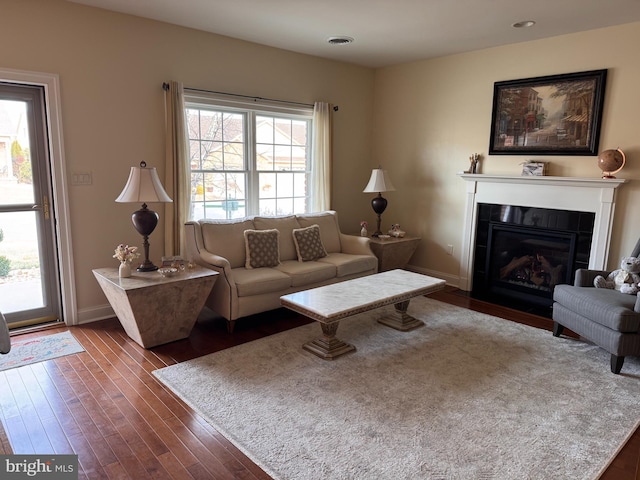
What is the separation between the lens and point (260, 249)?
164 inches

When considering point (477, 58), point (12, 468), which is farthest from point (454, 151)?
point (12, 468)

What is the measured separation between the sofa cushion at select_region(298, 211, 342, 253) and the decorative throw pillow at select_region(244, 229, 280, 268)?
66 cm

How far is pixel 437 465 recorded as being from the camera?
209 cm

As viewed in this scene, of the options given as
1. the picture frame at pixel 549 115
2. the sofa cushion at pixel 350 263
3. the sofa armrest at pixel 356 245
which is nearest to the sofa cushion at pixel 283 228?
the sofa cushion at pixel 350 263

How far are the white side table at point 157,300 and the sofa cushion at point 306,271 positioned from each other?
79 centimetres

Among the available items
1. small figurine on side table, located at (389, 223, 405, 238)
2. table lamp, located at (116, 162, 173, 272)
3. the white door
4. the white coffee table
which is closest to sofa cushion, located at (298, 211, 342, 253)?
small figurine on side table, located at (389, 223, 405, 238)

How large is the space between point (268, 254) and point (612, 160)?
3.23m

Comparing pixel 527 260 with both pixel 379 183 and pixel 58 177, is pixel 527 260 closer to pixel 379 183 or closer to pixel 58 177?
pixel 379 183

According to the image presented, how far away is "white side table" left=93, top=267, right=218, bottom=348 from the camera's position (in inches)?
125

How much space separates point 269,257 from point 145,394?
180 centimetres

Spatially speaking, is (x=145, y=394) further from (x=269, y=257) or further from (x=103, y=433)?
(x=269, y=257)

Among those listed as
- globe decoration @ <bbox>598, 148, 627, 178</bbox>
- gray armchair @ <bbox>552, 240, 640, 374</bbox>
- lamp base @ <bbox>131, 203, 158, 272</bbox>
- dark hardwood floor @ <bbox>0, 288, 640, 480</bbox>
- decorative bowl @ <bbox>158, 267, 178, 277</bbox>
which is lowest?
dark hardwood floor @ <bbox>0, 288, 640, 480</bbox>

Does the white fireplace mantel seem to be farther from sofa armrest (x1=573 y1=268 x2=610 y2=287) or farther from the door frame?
the door frame

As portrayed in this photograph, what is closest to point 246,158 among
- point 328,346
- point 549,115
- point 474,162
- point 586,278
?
point 328,346
